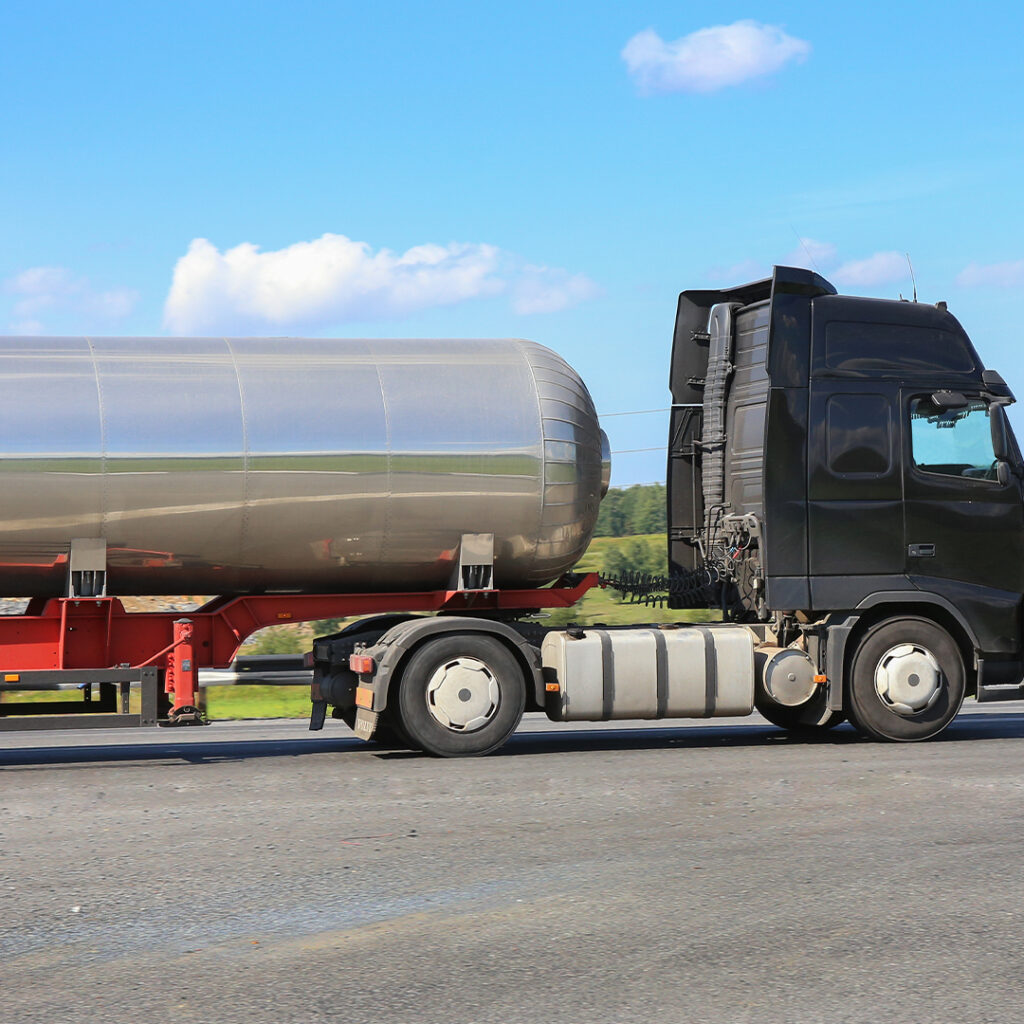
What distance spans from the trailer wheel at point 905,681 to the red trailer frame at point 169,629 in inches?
119

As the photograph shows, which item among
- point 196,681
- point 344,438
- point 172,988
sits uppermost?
point 344,438

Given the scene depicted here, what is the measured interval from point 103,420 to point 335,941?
234 inches

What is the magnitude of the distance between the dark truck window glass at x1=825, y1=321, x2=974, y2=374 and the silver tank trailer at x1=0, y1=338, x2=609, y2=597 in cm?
221

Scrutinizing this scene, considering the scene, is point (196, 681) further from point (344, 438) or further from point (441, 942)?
point (441, 942)

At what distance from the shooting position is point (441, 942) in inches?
223

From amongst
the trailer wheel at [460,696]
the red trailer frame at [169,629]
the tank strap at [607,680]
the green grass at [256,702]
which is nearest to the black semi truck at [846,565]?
the tank strap at [607,680]

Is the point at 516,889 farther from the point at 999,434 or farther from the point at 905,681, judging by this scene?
the point at 999,434

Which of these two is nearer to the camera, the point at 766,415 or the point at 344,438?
the point at 344,438

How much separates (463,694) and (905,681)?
3895 millimetres

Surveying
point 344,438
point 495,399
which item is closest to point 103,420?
point 344,438

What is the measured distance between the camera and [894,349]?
469 inches

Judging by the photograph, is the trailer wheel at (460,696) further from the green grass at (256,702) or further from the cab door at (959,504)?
the green grass at (256,702)

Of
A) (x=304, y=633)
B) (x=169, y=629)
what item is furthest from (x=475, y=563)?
(x=304, y=633)

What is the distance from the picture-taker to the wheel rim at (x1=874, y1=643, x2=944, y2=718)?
1173cm
